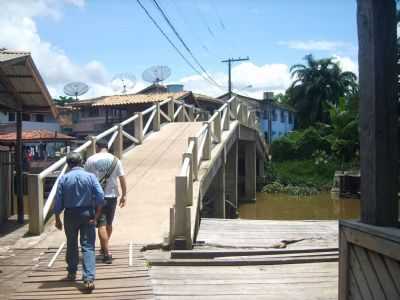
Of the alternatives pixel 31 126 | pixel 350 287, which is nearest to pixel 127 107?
pixel 31 126

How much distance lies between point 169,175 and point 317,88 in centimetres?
3973

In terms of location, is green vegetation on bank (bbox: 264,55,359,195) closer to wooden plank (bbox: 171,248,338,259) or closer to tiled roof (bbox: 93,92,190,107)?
tiled roof (bbox: 93,92,190,107)

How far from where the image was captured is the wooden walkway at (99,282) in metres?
4.66

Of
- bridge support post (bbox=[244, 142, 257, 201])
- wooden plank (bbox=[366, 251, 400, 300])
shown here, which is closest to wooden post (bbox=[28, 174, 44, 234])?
wooden plank (bbox=[366, 251, 400, 300])

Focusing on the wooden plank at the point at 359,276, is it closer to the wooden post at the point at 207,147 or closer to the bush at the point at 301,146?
the wooden post at the point at 207,147

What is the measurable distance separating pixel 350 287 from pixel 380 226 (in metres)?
0.60

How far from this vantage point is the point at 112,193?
6.05 metres

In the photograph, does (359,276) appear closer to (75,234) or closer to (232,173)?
(75,234)

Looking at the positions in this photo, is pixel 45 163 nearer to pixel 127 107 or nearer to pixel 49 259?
pixel 127 107

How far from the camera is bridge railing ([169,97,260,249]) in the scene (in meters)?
6.37

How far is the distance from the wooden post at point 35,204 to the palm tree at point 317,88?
41.5 m

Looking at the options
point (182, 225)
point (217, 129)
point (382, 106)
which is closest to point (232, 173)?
point (217, 129)

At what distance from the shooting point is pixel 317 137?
3806 centimetres

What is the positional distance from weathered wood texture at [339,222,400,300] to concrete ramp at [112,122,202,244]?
364cm
